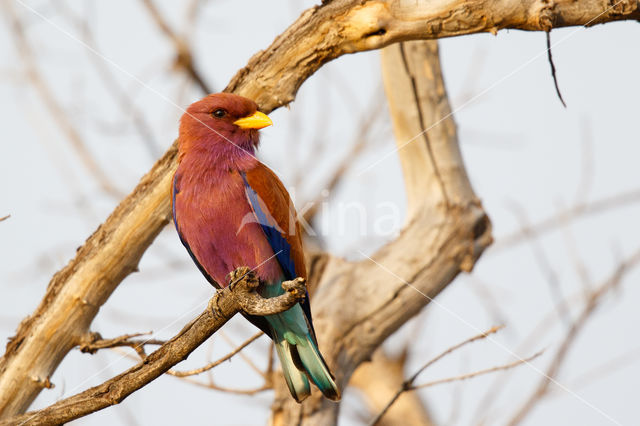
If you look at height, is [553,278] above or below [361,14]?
below

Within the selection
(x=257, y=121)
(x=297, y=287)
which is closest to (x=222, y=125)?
(x=257, y=121)

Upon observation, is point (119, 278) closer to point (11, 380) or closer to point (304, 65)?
point (11, 380)

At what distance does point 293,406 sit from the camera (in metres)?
4.70

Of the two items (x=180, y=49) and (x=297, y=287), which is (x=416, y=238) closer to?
(x=297, y=287)

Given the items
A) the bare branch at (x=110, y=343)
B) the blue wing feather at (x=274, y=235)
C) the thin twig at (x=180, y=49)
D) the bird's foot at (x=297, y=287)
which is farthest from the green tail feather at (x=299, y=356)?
the thin twig at (x=180, y=49)

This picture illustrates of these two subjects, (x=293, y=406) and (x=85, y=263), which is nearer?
(x=85, y=263)

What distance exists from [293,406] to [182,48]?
4021 mm

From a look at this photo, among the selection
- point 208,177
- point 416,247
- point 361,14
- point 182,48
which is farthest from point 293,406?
point 182,48

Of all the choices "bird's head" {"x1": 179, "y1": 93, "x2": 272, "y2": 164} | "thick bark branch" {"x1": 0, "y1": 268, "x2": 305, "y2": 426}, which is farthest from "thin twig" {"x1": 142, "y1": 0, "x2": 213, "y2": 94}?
"thick bark branch" {"x1": 0, "y1": 268, "x2": 305, "y2": 426}

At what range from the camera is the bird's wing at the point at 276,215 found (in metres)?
3.76

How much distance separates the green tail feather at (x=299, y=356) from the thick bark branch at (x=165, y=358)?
0.87 meters

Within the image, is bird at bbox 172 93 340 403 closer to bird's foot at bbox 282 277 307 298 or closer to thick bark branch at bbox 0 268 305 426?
thick bark branch at bbox 0 268 305 426

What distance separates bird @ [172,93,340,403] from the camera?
374 cm

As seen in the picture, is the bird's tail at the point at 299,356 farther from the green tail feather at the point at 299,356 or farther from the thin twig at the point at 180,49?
the thin twig at the point at 180,49
